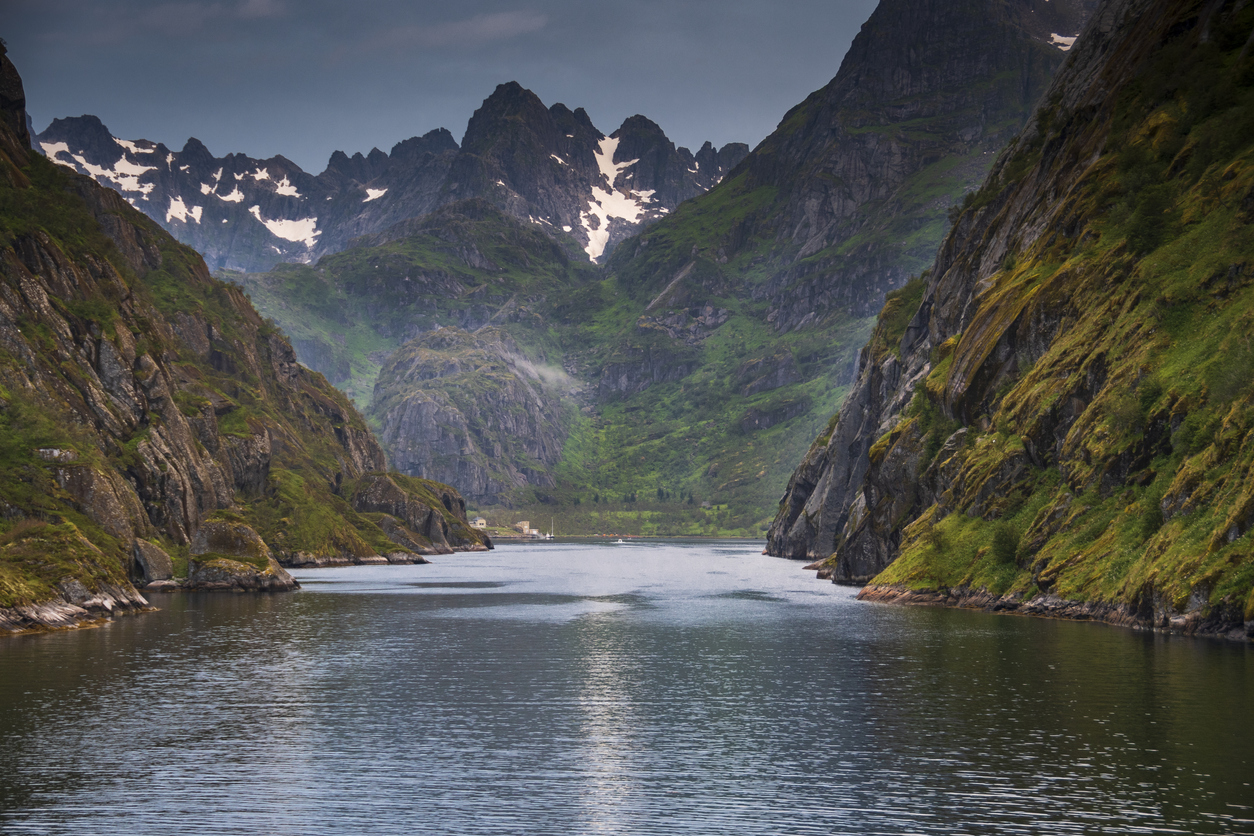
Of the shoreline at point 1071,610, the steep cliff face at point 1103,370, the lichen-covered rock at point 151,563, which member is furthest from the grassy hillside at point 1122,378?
the lichen-covered rock at point 151,563

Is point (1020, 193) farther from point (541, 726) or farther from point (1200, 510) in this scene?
point (541, 726)

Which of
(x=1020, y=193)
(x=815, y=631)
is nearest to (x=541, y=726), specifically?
(x=815, y=631)

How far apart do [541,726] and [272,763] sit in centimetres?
1385

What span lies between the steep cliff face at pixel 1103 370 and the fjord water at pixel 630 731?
8.82 meters

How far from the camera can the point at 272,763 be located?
41.7 m

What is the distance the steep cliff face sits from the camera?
Result: 7588 centimetres

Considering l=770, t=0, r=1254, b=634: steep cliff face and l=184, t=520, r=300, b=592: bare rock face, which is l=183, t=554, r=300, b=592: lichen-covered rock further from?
l=770, t=0, r=1254, b=634: steep cliff face

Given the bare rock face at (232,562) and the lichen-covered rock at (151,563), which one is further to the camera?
the bare rock face at (232,562)

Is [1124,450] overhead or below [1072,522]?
overhead

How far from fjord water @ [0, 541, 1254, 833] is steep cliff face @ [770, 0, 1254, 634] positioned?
8817mm

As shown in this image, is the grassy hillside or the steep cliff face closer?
the grassy hillside

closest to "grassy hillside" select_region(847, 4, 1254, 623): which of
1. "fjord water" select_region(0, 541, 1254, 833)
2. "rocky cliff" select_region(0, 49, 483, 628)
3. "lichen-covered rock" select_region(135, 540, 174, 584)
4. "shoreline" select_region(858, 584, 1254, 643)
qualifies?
"shoreline" select_region(858, 584, 1254, 643)

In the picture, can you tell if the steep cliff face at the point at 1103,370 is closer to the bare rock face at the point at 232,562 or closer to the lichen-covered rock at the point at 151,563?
the bare rock face at the point at 232,562

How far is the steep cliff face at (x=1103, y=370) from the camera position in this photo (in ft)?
249
